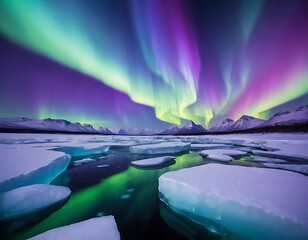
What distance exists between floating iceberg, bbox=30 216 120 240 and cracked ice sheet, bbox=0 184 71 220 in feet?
4.43

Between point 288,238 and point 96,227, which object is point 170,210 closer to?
point 96,227

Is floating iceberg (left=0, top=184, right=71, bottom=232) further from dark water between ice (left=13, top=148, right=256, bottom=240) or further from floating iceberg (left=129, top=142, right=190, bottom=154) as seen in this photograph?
floating iceberg (left=129, top=142, right=190, bottom=154)

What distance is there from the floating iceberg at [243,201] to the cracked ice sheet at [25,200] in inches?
99.9

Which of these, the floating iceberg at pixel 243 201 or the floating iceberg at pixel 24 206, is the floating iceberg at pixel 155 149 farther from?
the floating iceberg at pixel 24 206

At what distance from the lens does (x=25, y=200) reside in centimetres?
311

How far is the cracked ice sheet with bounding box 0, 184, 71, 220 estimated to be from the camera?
2977 millimetres

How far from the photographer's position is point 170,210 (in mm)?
3672

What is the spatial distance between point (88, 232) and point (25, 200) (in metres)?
1.82

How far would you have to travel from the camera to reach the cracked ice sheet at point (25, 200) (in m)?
2.98

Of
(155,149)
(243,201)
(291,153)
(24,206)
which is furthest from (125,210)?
(291,153)

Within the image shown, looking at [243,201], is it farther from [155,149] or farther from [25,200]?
[155,149]

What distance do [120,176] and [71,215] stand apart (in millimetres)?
3028

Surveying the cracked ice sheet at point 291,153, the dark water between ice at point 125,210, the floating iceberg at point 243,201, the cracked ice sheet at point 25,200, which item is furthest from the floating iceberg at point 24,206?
the cracked ice sheet at point 291,153

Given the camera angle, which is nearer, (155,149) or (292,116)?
(155,149)
